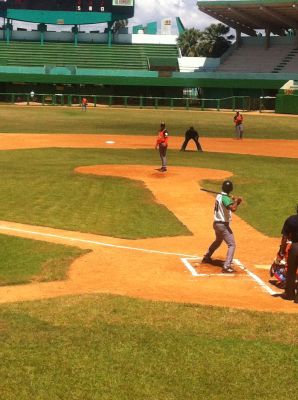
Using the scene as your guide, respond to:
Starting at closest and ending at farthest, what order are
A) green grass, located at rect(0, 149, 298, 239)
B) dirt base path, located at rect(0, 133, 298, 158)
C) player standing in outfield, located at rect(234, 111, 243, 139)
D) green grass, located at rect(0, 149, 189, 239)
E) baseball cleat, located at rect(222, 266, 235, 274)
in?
baseball cleat, located at rect(222, 266, 235, 274), green grass, located at rect(0, 149, 189, 239), green grass, located at rect(0, 149, 298, 239), dirt base path, located at rect(0, 133, 298, 158), player standing in outfield, located at rect(234, 111, 243, 139)

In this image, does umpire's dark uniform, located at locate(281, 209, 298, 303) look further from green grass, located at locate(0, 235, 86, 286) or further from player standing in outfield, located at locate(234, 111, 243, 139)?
player standing in outfield, located at locate(234, 111, 243, 139)

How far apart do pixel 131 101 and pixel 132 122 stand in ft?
82.6

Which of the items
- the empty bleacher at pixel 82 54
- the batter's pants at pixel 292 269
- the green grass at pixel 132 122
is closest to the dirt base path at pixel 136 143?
the green grass at pixel 132 122

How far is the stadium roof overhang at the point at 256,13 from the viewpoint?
252ft

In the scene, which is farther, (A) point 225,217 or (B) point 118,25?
(B) point 118,25

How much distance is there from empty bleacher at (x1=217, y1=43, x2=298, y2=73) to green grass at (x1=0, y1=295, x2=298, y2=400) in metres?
76.6

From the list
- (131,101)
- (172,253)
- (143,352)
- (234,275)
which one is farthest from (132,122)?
(143,352)

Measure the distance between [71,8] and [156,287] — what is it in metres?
89.8

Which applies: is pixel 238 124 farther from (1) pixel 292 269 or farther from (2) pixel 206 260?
(1) pixel 292 269

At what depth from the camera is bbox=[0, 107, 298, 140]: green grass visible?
48.0m

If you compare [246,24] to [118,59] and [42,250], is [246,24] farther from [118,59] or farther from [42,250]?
[42,250]

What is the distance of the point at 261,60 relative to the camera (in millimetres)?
88625

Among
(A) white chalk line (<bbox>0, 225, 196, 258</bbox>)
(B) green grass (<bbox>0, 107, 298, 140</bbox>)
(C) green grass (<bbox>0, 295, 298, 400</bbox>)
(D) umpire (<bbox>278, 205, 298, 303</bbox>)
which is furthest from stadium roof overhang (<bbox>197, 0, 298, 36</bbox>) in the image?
(C) green grass (<bbox>0, 295, 298, 400</bbox>)

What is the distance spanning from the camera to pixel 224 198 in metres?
12.5
